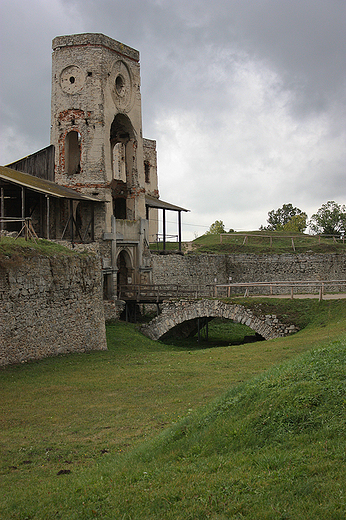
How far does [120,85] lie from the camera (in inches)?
1372

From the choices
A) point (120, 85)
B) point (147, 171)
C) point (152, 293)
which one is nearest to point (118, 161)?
point (147, 171)

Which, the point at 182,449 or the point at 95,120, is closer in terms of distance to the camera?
the point at 182,449

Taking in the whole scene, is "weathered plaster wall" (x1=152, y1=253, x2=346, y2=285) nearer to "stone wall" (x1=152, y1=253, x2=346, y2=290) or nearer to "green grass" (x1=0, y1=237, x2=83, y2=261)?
"stone wall" (x1=152, y1=253, x2=346, y2=290)

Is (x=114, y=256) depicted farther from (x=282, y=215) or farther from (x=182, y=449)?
(x=282, y=215)

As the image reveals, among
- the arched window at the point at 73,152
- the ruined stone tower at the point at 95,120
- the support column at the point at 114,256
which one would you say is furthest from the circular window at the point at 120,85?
the support column at the point at 114,256

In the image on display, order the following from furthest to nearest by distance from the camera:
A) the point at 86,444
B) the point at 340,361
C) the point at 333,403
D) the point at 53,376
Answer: the point at 53,376
the point at 86,444
the point at 340,361
the point at 333,403

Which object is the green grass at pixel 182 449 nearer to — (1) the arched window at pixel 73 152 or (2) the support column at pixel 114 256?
(2) the support column at pixel 114 256

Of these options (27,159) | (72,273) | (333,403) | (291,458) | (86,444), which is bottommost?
(86,444)

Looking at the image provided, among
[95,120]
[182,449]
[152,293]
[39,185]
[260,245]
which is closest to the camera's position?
[182,449]

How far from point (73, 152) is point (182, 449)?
2972cm

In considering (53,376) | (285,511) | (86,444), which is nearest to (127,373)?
(53,376)

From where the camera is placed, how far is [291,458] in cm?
638

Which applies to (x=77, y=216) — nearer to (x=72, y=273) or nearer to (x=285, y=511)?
(x=72, y=273)

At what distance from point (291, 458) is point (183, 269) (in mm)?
32481
